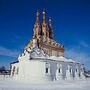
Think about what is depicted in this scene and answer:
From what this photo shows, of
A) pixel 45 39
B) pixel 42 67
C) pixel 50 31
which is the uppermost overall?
pixel 50 31

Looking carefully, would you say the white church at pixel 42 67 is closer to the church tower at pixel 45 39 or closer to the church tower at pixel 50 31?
the church tower at pixel 45 39

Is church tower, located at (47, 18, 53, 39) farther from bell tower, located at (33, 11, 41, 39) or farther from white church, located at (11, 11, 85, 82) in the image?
white church, located at (11, 11, 85, 82)

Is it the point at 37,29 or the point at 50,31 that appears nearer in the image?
the point at 37,29

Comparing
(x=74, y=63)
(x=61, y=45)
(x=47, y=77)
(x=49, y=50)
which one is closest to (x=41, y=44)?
(x=49, y=50)

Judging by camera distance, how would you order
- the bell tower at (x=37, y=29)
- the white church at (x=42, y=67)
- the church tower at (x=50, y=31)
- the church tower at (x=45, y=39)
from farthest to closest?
the church tower at (x=50, y=31) < the bell tower at (x=37, y=29) < the church tower at (x=45, y=39) < the white church at (x=42, y=67)

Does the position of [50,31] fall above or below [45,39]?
above

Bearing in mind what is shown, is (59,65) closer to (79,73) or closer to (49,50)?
(79,73)

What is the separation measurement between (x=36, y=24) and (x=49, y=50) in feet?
32.8

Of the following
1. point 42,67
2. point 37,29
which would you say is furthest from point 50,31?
point 42,67

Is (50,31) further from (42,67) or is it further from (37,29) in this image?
(42,67)

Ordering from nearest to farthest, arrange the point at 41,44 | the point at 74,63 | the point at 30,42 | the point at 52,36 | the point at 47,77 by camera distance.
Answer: the point at 47,77 → the point at 74,63 → the point at 41,44 → the point at 30,42 → the point at 52,36

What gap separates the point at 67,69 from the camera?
1590 inches

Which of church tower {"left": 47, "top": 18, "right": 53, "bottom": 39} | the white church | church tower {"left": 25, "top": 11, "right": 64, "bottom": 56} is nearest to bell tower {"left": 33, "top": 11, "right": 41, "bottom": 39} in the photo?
church tower {"left": 25, "top": 11, "right": 64, "bottom": 56}

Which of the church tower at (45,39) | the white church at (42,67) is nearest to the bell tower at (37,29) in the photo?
the church tower at (45,39)
